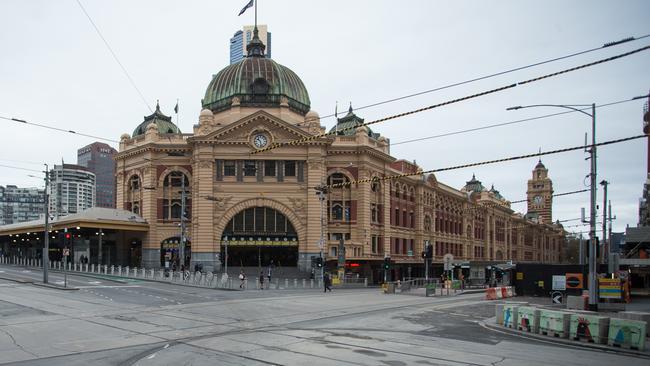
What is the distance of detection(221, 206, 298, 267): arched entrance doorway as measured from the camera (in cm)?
6669

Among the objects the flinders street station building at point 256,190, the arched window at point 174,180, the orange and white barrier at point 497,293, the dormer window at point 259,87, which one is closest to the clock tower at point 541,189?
the flinders street station building at point 256,190

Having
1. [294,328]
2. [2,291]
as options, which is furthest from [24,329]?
[2,291]

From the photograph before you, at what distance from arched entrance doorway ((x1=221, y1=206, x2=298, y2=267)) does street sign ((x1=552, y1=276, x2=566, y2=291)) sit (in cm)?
3187

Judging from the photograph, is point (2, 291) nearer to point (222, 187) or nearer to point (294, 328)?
point (294, 328)

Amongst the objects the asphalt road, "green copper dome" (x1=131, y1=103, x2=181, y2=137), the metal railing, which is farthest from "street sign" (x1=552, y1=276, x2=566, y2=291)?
"green copper dome" (x1=131, y1=103, x2=181, y2=137)

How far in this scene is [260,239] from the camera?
66688 mm

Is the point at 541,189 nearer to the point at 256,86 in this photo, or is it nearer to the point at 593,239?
the point at 256,86

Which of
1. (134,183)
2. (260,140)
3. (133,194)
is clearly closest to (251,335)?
(260,140)

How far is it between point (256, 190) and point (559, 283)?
1379 inches

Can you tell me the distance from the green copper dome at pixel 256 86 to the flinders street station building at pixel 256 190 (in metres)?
0.14

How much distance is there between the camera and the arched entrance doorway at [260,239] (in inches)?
2625

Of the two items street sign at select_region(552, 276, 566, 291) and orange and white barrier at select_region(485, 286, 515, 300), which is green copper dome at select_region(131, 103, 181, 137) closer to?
orange and white barrier at select_region(485, 286, 515, 300)

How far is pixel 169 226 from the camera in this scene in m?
70.6

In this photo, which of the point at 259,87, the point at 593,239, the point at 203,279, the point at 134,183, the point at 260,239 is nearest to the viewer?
the point at 593,239
